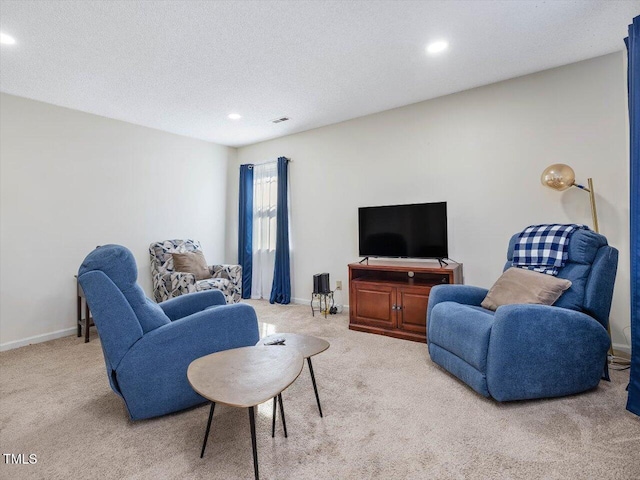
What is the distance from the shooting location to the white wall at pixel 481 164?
2717 mm

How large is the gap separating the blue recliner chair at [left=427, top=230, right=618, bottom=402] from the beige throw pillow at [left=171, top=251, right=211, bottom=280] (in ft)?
9.93

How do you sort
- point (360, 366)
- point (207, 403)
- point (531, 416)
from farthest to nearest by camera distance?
point (360, 366), point (207, 403), point (531, 416)

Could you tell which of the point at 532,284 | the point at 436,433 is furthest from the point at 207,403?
the point at 532,284

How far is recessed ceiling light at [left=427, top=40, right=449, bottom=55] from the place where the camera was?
2516 millimetres

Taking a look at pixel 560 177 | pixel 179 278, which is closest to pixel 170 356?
pixel 179 278

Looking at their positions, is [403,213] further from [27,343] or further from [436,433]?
[27,343]

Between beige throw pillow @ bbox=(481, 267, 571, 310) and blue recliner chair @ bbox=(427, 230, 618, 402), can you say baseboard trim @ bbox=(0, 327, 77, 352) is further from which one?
beige throw pillow @ bbox=(481, 267, 571, 310)

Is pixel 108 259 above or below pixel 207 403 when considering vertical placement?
above

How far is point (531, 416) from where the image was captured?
5.92 ft

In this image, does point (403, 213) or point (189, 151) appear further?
point (189, 151)

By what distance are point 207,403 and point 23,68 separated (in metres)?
3.13

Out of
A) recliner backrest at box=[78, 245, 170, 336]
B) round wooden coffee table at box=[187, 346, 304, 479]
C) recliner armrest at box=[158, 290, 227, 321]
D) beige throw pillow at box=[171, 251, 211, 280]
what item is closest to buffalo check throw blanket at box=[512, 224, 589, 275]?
round wooden coffee table at box=[187, 346, 304, 479]

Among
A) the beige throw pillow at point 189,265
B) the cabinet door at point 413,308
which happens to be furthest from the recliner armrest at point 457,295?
the beige throw pillow at point 189,265

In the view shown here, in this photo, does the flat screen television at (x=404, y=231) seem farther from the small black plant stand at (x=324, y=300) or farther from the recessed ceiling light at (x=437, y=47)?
the recessed ceiling light at (x=437, y=47)
